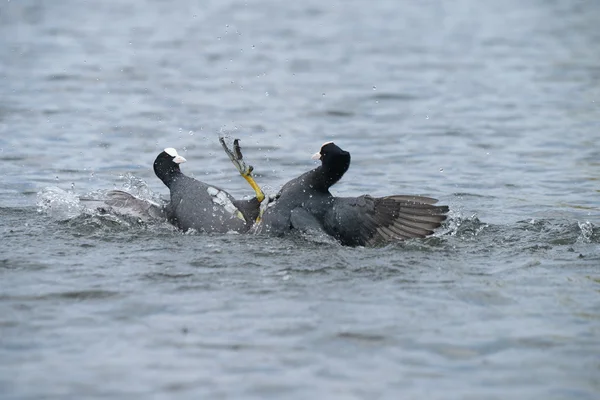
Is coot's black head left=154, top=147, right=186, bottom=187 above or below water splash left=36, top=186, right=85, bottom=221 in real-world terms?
above

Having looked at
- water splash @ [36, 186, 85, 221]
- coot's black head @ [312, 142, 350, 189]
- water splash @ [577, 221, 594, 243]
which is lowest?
water splash @ [577, 221, 594, 243]

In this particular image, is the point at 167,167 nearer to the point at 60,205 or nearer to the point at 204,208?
the point at 204,208

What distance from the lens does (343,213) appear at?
6.82 m

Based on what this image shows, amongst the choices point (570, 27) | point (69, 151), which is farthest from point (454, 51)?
point (69, 151)

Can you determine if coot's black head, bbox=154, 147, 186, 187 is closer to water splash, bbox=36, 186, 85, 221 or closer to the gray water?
the gray water

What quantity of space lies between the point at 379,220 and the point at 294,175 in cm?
259

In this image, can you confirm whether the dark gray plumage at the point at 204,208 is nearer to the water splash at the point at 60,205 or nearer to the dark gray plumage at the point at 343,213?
the dark gray plumage at the point at 343,213

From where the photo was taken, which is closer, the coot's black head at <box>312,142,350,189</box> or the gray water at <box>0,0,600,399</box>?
the gray water at <box>0,0,600,399</box>

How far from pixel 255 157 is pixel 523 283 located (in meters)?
4.77

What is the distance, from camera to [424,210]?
694cm

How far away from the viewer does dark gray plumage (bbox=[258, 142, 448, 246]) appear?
677 cm

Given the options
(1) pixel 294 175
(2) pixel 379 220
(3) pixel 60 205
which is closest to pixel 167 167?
(3) pixel 60 205

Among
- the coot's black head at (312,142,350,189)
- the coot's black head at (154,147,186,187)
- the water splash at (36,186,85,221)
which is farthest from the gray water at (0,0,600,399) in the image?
the coot's black head at (312,142,350,189)

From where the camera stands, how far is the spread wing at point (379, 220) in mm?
6789
